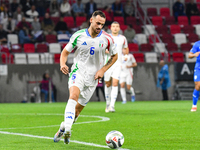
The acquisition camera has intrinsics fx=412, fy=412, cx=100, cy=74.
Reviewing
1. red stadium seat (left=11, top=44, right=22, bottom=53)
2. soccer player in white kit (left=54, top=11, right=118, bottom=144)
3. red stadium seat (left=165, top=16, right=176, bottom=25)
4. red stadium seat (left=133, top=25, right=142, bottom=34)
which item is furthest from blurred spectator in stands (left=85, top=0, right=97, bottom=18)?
soccer player in white kit (left=54, top=11, right=118, bottom=144)

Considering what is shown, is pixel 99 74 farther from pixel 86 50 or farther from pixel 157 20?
pixel 157 20

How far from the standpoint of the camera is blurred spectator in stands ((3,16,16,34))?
23188 mm

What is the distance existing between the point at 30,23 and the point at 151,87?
26.2 ft

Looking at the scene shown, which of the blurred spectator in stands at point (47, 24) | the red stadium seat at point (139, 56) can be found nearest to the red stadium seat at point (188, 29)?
the red stadium seat at point (139, 56)

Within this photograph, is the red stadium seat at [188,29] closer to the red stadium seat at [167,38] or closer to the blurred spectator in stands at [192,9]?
the red stadium seat at [167,38]

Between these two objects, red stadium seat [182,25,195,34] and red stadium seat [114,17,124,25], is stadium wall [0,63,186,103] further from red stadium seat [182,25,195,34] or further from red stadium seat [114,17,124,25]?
red stadium seat [114,17,124,25]

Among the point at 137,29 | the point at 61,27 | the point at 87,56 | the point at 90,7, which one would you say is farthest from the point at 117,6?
the point at 87,56

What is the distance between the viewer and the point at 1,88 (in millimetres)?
21781

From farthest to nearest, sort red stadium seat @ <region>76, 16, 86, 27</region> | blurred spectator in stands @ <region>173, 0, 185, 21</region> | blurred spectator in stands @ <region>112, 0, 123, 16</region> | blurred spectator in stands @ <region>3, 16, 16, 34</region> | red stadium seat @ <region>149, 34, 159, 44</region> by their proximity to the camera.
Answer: blurred spectator in stands @ <region>173, 0, 185, 21</region> → blurred spectator in stands @ <region>112, 0, 123, 16</region> → red stadium seat @ <region>76, 16, 86, 27</region> → red stadium seat @ <region>149, 34, 159, 44</region> → blurred spectator in stands @ <region>3, 16, 16, 34</region>

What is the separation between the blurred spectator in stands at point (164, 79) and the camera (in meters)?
22.4

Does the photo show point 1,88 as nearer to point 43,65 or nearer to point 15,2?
point 43,65

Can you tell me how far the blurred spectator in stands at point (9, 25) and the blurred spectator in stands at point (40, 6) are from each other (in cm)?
216

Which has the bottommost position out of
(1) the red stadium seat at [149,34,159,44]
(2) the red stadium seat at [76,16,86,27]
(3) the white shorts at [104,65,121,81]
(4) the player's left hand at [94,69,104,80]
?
(3) the white shorts at [104,65,121,81]

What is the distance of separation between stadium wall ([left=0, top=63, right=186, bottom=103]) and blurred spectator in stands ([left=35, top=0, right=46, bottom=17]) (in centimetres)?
472
